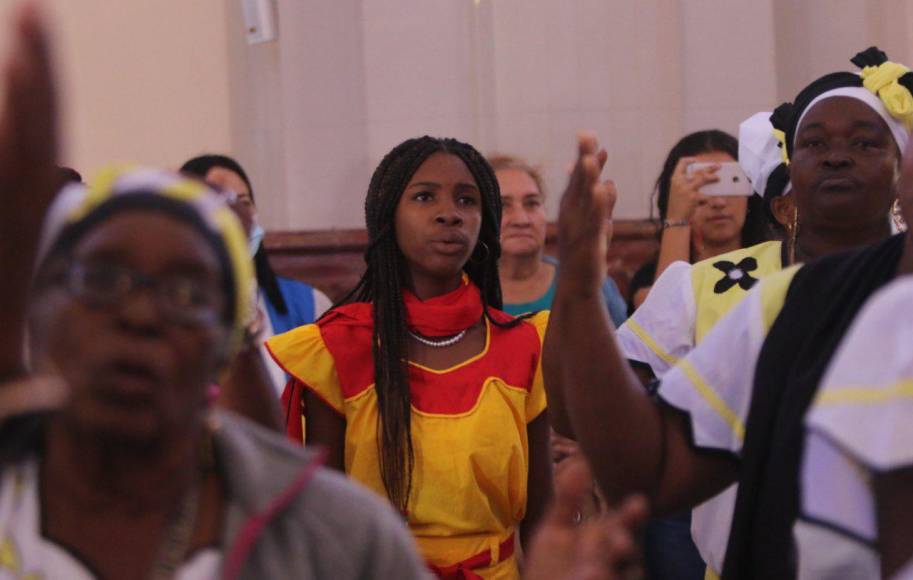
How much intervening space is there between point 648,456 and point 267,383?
79cm

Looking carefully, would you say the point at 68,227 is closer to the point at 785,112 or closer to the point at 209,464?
the point at 209,464

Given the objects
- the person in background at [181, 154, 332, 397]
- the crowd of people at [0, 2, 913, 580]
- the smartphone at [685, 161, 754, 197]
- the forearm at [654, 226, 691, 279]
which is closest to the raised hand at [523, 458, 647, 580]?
the crowd of people at [0, 2, 913, 580]

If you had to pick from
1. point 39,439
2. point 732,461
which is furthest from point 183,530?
point 732,461

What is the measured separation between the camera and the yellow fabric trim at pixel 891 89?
178 inches

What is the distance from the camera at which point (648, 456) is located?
3.21 m

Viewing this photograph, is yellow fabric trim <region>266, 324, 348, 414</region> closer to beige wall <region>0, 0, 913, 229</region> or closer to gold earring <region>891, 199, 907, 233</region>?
gold earring <region>891, 199, 907, 233</region>

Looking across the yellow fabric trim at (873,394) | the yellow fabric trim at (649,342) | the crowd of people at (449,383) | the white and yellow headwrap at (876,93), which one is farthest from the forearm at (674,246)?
the yellow fabric trim at (873,394)

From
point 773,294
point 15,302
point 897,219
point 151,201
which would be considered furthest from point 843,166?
point 15,302

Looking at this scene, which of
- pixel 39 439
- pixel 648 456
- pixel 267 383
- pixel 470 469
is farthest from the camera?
pixel 470 469

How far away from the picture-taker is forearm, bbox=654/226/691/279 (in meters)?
6.11

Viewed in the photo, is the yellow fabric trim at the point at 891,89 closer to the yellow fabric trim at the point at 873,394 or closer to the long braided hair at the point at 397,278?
the long braided hair at the point at 397,278

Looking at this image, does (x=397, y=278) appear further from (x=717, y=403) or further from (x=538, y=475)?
(x=717, y=403)

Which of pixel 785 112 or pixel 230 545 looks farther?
pixel 785 112

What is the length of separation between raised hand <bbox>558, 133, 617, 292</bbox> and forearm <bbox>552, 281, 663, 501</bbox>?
0.17 ft
